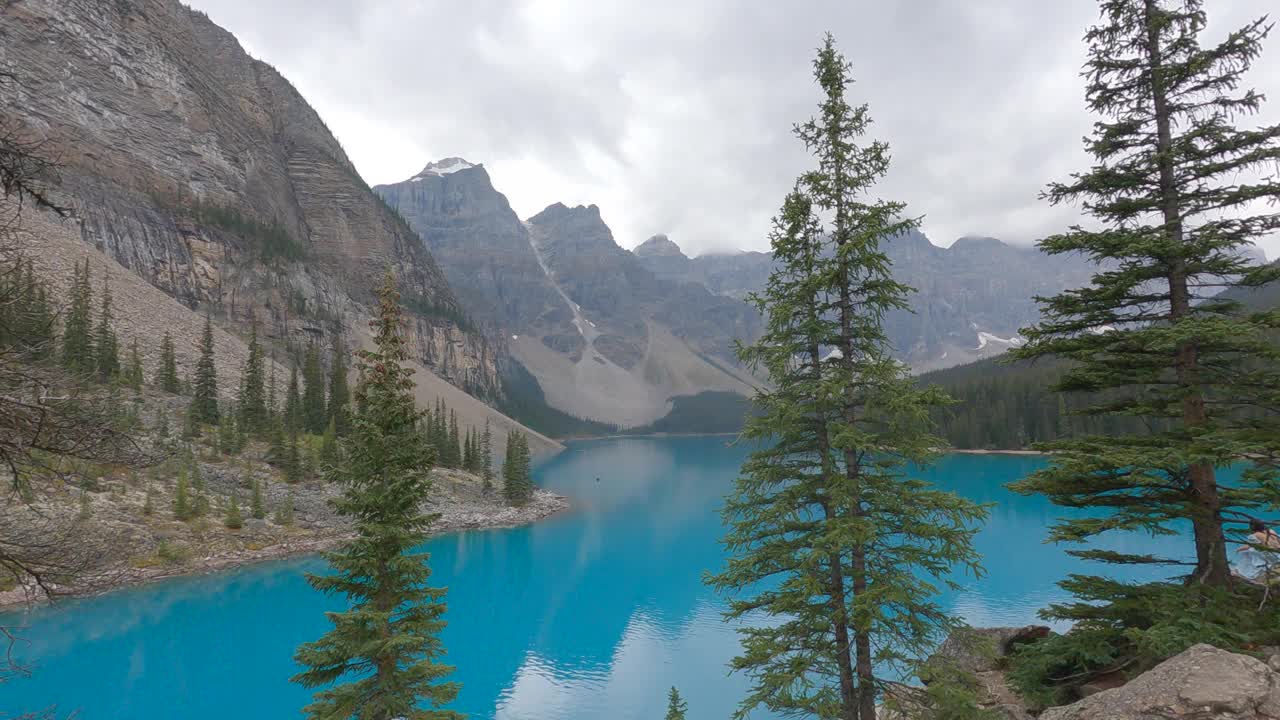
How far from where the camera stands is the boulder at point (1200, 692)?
5688 millimetres

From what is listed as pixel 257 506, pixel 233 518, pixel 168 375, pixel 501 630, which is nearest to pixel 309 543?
pixel 257 506

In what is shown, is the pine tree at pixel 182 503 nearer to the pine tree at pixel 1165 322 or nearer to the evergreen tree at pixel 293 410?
the evergreen tree at pixel 293 410

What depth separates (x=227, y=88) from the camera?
146 m

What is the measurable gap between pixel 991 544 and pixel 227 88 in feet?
625

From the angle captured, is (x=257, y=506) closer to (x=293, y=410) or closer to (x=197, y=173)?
(x=293, y=410)

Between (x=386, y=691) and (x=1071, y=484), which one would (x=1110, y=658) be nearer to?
A: (x=1071, y=484)

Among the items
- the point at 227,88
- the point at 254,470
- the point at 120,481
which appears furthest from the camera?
the point at 227,88

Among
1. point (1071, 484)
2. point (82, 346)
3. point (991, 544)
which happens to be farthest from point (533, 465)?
point (1071, 484)

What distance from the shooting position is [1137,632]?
7246 mm

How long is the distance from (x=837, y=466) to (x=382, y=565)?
8849 mm

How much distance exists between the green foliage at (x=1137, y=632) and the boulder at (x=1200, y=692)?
88 centimetres

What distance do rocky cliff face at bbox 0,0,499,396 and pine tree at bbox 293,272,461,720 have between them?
102810 millimetres

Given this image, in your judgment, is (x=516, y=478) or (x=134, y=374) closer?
(x=134, y=374)

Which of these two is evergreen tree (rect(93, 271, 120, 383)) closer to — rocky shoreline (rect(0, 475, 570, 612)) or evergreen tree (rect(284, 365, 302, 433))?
evergreen tree (rect(284, 365, 302, 433))
